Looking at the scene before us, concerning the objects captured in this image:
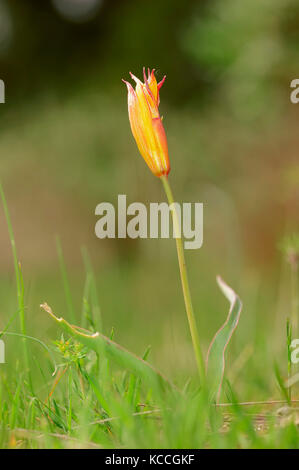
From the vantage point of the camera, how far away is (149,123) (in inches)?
19.8

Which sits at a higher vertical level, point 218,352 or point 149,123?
point 149,123

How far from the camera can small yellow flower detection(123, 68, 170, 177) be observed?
501 mm

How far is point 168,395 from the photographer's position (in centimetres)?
48

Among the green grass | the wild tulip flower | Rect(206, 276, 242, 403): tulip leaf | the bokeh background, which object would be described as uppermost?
the bokeh background

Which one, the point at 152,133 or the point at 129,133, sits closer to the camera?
the point at 152,133

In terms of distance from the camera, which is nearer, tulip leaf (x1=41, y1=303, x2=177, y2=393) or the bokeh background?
tulip leaf (x1=41, y1=303, x2=177, y2=393)

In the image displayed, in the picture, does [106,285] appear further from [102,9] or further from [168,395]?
[168,395]

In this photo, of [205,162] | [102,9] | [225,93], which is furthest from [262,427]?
[102,9]

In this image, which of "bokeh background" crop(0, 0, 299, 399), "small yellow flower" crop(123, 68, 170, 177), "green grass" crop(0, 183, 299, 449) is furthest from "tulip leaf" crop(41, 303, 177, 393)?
"bokeh background" crop(0, 0, 299, 399)

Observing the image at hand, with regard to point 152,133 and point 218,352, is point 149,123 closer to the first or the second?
point 152,133

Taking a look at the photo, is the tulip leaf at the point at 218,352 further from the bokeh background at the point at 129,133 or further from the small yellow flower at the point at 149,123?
the bokeh background at the point at 129,133

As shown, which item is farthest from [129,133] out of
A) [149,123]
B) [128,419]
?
[128,419]

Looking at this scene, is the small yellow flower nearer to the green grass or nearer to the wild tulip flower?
the wild tulip flower
